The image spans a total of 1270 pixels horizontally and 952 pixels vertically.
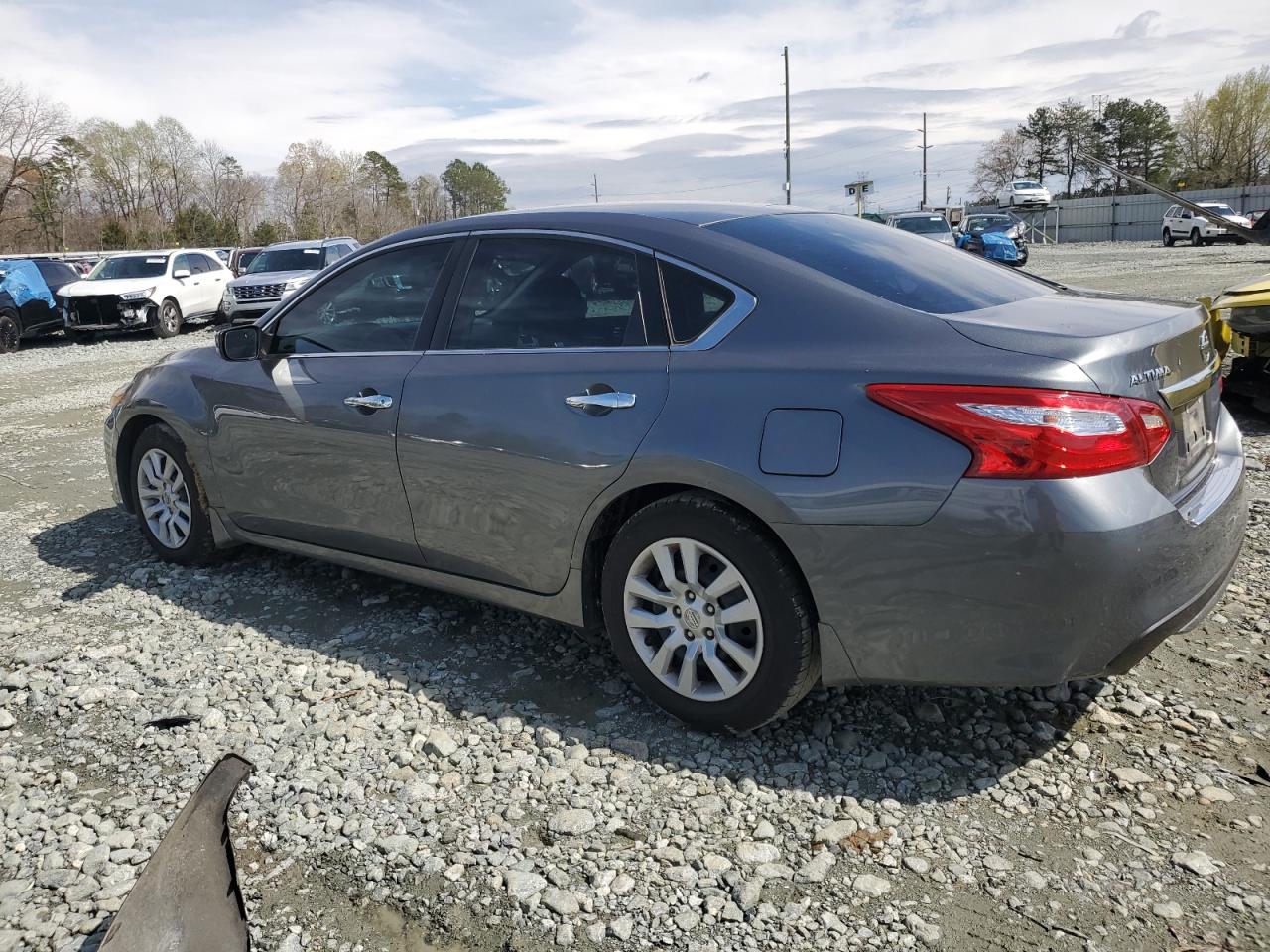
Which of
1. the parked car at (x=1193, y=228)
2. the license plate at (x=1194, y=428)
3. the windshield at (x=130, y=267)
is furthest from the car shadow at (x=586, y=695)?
the parked car at (x=1193, y=228)

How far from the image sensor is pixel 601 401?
10.7 feet

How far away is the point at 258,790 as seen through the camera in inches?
121

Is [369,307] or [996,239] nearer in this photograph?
[369,307]

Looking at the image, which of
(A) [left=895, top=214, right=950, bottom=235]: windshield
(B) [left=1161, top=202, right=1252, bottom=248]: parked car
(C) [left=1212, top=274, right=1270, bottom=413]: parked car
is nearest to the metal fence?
(B) [left=1161, top=202, right=1252, bottom=248]: parked car

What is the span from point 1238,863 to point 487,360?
2709 millimetres

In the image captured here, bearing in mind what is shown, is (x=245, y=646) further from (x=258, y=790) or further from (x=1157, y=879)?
(x=1157, y=879)

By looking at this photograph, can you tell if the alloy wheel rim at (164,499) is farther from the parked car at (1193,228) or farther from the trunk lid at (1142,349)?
the parked car at (1193,228)

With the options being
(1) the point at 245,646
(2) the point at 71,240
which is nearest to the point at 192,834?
(1) the point at 245,646

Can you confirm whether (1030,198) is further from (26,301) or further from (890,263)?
(890,263)

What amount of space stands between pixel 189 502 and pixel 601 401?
2695mm

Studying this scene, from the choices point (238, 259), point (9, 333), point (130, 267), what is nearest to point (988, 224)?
point (238, 259)

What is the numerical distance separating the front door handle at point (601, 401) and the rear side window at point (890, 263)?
66 centimetres

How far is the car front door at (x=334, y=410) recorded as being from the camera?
12.9 feet

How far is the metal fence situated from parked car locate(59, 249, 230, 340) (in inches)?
1694
